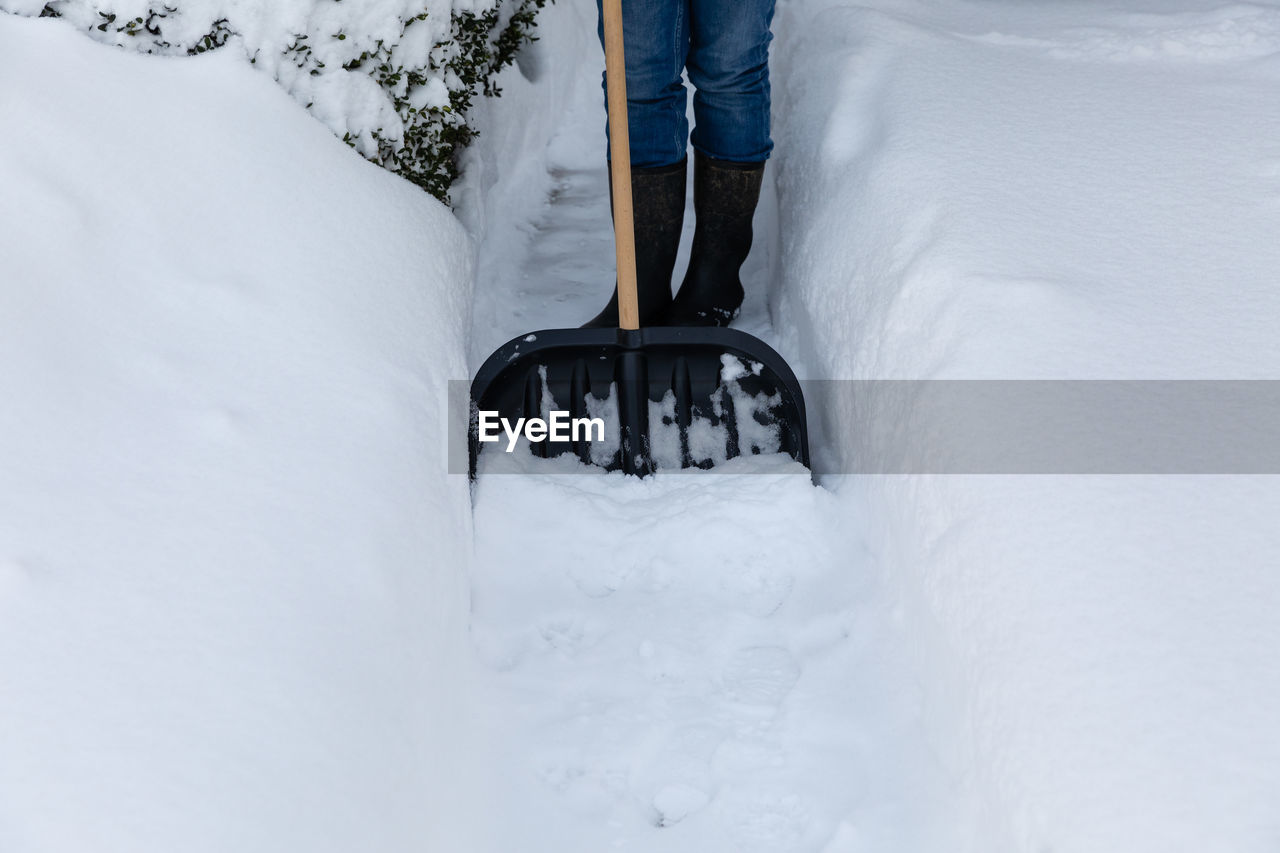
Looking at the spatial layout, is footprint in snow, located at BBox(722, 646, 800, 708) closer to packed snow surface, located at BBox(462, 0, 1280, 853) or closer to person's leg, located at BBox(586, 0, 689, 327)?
packed snow surface, located at BBox(462, 0, 1280, 853)

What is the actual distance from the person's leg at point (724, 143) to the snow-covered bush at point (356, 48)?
1.54ft

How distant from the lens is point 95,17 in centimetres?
154

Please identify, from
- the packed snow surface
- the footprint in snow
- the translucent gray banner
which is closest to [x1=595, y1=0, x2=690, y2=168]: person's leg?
the packed snow surface

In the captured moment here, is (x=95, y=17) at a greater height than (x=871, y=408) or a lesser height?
greater

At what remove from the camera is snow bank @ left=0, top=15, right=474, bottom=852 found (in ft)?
2.95

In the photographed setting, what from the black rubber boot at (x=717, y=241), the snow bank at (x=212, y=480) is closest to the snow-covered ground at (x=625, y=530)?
the snow bank at (x=212, y=480)

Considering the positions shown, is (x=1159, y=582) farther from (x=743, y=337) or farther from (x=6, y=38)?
(x=6, y=38)

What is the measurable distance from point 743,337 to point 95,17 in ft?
3.62

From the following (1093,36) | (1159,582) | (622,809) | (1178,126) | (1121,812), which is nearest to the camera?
(1121,812)

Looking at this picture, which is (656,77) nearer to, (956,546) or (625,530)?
(625,530)

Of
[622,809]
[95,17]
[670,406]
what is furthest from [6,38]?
[622,809]

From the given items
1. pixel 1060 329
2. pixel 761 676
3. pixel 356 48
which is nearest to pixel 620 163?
pixel 356 48

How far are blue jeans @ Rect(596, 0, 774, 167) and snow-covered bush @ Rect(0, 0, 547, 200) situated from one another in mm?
322

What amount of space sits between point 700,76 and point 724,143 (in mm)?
133
